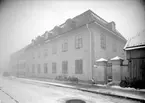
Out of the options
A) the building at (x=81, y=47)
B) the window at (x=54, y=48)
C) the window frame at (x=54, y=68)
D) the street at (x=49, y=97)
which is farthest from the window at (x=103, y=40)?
the window frame at (x=54, y=68)

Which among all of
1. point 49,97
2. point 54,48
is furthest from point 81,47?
point 49,97

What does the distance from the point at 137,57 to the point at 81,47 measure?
20.4 feet

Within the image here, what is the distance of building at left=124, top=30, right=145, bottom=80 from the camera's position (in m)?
8.68

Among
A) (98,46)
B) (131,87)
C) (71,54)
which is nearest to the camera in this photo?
(131,87)

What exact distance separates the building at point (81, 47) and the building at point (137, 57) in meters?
4.09

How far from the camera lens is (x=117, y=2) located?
6.28m

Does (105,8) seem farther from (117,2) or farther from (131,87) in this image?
(131,87)

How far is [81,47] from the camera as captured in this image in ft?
44.5

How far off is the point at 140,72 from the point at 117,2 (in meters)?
5.71

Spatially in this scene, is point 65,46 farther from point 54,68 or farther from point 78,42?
point 54,68

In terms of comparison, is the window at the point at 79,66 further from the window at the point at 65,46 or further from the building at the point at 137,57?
the building at the point at 137,57

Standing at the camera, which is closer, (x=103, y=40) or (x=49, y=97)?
(x=49, y=97)

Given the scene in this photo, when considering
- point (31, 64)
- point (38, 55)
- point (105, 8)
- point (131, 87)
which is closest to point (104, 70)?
point (131, 87)

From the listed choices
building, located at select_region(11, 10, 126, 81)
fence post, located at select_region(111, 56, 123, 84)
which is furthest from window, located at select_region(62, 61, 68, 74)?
fence post, located at select_region(111, 56, 123, 84)
